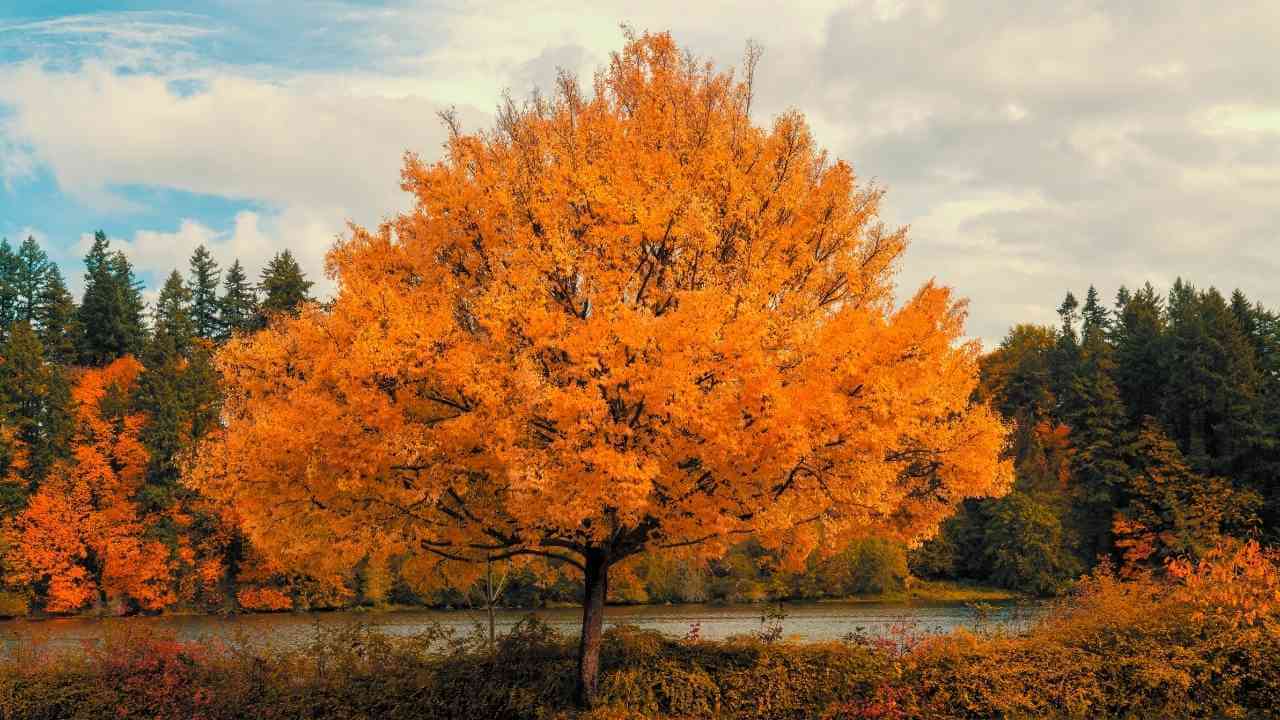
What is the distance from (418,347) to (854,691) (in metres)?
8.45

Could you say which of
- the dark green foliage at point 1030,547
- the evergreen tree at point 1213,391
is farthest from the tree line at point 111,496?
the evergreen tree at point 1213,391

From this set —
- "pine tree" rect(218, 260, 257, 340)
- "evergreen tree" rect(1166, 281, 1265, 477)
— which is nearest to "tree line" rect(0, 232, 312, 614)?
"pine tree" rect(218, 260, 257, 340)

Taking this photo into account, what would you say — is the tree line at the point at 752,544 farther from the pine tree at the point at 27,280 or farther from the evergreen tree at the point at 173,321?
the pine tree at the point at 27,280

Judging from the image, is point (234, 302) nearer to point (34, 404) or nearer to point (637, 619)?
point (34, 404)

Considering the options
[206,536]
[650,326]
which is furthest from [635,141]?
[206,536]

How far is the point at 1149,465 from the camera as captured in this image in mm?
43594

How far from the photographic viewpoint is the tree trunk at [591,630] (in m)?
14.2

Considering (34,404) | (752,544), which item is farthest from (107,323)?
(752,544)

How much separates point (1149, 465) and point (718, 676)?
36809 mm

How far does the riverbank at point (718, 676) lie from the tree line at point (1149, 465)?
22820mm

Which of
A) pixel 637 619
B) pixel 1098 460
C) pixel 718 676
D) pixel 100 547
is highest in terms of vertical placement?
pixel 1098 460

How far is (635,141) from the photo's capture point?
14.3m

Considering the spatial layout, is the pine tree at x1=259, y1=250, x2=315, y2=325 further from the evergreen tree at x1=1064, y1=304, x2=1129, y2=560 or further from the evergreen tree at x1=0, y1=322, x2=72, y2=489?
the evergreen tree at x1=1064, y1=304, x2=1129, y2=560

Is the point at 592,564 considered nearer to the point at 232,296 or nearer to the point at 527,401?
the point at 527,401
